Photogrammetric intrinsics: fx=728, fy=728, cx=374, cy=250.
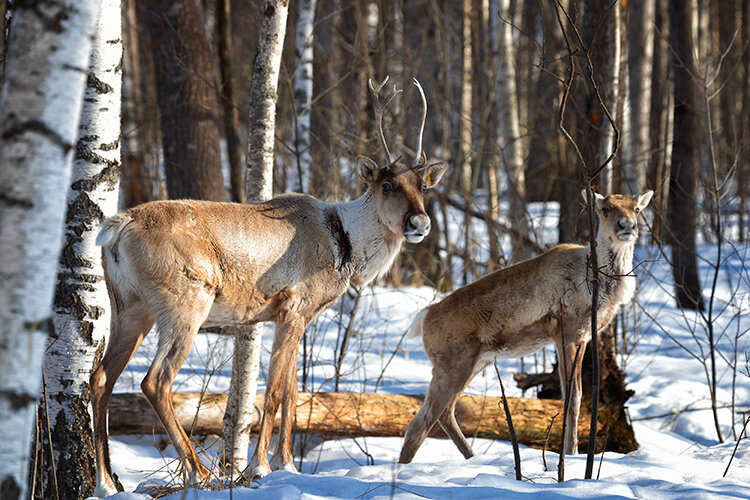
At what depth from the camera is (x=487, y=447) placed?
6.19 metres

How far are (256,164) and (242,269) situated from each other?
3.70 ft

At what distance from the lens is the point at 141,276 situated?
411 cm

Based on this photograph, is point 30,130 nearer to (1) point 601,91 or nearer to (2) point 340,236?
(2) point 340,236

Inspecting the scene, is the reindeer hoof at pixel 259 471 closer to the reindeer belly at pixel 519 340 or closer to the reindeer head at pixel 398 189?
the reindeer head at pixel 398 189

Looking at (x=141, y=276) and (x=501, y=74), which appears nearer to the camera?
(x=141, y=276)

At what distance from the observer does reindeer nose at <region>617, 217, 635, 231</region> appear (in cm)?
553

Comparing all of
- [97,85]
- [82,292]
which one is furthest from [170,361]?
[97,85]

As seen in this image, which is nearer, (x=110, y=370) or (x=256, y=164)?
(x=110, y=370)

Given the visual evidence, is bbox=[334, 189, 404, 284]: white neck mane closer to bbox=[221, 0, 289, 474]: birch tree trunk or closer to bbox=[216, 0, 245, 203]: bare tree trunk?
bbox=[221, 0, 289, 474]: birch tree trunk

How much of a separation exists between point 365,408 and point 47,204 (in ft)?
14.4

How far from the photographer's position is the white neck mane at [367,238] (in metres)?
5.03

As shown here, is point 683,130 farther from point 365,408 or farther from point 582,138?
point 365,408

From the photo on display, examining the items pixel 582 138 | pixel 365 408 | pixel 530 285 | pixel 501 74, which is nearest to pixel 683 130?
pixel 501 74

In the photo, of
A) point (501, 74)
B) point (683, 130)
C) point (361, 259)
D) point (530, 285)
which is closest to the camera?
point (361, 259)
